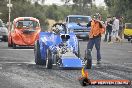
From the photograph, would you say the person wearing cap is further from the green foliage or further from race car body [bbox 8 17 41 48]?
the green foliage

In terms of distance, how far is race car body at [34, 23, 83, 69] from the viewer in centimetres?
1566

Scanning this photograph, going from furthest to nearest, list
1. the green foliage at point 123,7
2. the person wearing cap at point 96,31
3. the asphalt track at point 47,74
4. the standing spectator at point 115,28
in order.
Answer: the green foliage at point 123,7
the standing spectator at point 115,28
the person wearing cap at point 96,31
the asphalt track at point 47,74

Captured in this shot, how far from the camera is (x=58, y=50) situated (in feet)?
53.5

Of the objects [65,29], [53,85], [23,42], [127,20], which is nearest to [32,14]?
→ [127,20]

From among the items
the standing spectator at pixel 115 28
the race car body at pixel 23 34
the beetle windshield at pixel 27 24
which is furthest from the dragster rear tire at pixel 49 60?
the standing spectator at pixel 115 28

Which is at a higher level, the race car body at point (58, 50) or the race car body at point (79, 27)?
the race car body at point (58, 50)

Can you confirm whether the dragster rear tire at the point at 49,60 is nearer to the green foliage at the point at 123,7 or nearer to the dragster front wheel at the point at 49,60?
the dragster front wheel at the point at 49,60

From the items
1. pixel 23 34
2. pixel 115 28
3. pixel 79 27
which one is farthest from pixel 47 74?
pixel 79 27

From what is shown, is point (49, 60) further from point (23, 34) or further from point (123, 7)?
point (123, 7)

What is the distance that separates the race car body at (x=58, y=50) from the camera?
15664 millimetres

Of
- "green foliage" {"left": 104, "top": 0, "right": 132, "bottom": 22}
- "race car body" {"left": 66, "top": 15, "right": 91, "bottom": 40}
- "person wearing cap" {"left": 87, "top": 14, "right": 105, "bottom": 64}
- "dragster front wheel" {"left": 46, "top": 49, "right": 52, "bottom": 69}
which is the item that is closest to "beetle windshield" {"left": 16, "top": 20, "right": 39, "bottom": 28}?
"person wearing cap" {"left": 87, "top": 14, "right": 105, "bottom": 64}

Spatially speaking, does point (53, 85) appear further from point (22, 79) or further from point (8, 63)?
point (8, 63)

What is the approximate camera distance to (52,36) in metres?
17.4

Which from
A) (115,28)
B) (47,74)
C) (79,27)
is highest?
(47,74)
